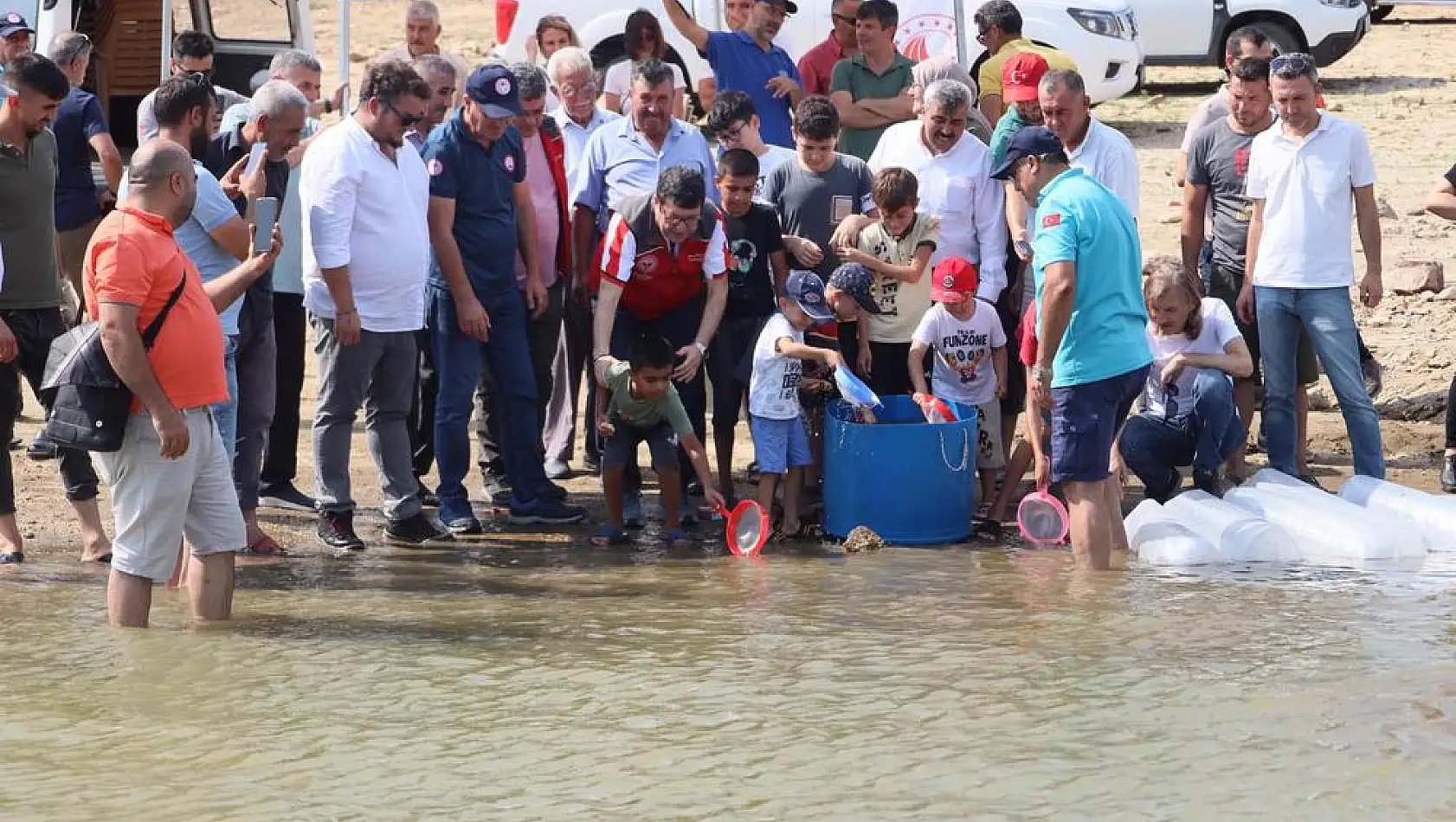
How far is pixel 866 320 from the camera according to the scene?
910 centimetres

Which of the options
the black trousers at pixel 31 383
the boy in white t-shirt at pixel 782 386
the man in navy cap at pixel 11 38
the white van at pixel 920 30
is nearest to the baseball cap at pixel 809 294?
the boy in white t-shirt at pixel 782 386

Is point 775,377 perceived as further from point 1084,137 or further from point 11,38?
point 11,38

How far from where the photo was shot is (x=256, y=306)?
8203 mm

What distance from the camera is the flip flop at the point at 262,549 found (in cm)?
833

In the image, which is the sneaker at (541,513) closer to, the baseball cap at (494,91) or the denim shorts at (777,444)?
the denim shorts at (777,444)

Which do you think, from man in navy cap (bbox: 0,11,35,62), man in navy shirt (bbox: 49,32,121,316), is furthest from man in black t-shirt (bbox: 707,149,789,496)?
man in navy cap (bbox: 0,11,35,62)

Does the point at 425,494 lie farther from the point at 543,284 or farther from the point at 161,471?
the point at 161,471

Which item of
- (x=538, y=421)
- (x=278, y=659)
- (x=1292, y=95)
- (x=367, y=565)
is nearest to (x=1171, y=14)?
(x=1292, y=95)

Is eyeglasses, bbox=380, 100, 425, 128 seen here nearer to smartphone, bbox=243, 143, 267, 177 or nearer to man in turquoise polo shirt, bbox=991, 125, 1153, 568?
smartphone, bbox=243, 143, 267, 177

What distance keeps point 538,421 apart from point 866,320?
1592 mm

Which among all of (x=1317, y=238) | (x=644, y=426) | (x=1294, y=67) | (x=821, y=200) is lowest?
(x=644, y=426)

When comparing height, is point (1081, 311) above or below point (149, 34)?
below

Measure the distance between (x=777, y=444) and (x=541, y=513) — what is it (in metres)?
1.18

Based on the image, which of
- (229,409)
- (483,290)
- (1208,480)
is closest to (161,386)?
(229,409)
